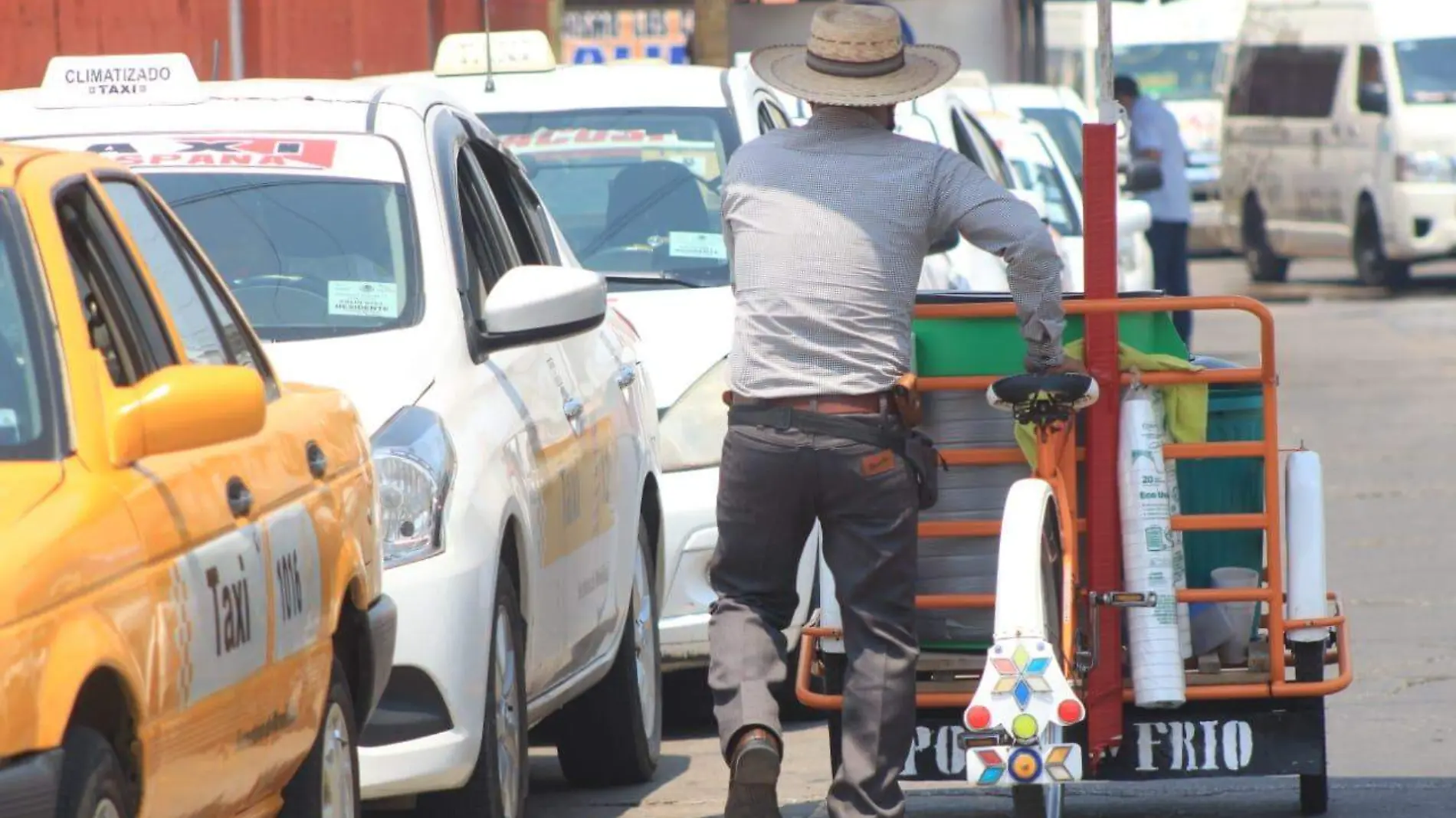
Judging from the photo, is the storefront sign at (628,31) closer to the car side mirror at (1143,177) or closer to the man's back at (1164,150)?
the man's back at (1164,150)

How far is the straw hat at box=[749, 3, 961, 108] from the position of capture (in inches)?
241

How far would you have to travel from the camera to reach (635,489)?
775cm

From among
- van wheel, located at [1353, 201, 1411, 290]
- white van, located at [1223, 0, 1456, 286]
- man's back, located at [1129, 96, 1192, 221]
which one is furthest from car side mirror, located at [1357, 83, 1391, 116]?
man's back, located at [1129, 96, 1192, 221]

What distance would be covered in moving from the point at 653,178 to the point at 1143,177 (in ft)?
27.3

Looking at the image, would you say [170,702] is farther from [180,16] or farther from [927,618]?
[180,16]

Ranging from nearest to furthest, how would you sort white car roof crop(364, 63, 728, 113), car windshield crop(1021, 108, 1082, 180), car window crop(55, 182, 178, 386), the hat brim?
1. car window crop(55, 182, 178, 386)
2. the hat brim
3. white car roof crop(364, 63, 728, 113)
4. car windshield crop(1021, 108, 1082, 180)

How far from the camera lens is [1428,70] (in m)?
27.9

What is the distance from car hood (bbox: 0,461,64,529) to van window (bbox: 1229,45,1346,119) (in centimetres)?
2626

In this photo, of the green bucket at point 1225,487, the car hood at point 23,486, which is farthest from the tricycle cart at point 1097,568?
the car hood at point 23,486

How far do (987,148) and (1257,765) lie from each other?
10.3 meters

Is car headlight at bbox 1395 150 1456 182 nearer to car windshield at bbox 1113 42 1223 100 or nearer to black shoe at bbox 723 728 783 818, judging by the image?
car windshield at bbox 1113 42 1223 100

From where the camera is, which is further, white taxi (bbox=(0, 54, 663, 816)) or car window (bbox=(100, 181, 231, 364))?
white taxi (bbox=(0, 54, 663, 816))

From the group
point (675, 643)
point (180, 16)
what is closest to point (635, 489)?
point (675, 643)

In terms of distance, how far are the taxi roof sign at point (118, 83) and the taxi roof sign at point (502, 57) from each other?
3586mm
